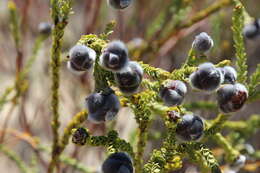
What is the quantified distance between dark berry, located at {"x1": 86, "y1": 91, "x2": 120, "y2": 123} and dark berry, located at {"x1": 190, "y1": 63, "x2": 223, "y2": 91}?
0.13 meters

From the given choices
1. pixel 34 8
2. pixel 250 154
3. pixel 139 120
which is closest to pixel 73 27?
pixel 34 8

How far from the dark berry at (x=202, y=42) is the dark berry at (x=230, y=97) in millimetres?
93

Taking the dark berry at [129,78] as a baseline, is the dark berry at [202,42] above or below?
above

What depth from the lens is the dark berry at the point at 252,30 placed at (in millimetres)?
1078

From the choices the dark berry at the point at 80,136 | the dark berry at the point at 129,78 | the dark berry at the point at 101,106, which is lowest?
the dark berry at the point at 80,136

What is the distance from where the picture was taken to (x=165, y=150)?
764mm

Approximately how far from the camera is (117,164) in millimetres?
649

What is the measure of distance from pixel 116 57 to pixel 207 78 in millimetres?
149

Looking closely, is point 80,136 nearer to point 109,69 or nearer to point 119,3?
point 109,69

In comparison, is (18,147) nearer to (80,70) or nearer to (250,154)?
(250,154)

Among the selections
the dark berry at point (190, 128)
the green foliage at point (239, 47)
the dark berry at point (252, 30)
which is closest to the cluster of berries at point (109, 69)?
the dark berry at point (190, 128)

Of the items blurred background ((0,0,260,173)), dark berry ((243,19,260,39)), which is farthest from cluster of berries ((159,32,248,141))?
blurred background ((0,0,260,173))

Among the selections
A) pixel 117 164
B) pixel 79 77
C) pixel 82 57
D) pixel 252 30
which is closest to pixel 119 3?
pixel 82 57

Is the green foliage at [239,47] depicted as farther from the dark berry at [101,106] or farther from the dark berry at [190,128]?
the dark berry at [101,106]
